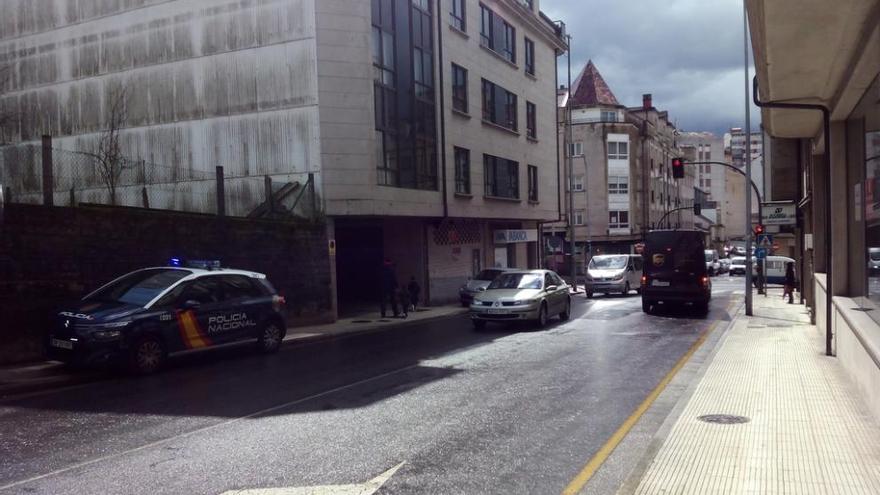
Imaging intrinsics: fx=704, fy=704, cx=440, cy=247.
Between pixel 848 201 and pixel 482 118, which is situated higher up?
pixel 482 118

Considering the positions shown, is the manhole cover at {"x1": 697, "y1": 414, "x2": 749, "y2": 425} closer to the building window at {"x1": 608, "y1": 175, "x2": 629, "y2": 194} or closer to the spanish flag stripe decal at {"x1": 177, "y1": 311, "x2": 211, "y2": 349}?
the spanish flag stripe decal at {"x1": 177, "y1": 311, "x2": 211, "y2": 349}

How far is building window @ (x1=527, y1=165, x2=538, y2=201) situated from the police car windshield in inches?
1004

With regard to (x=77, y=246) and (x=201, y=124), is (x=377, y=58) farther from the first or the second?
(x=77, y=246)

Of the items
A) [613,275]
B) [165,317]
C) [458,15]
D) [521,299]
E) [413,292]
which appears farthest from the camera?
[613,275]

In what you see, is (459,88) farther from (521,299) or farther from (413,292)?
(521,299)

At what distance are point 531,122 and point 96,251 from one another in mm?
26474

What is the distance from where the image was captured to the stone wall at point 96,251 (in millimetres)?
12133

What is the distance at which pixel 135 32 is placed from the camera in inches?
950

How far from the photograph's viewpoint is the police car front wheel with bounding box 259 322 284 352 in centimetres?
1366

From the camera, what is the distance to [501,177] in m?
32.3

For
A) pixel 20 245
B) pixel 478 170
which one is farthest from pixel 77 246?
pixel 478 170

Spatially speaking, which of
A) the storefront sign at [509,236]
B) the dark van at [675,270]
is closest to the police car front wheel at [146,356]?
the dark van at [675,270]

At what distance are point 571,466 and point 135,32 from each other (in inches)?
919

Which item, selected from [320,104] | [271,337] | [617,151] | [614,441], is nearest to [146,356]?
[271,337]
